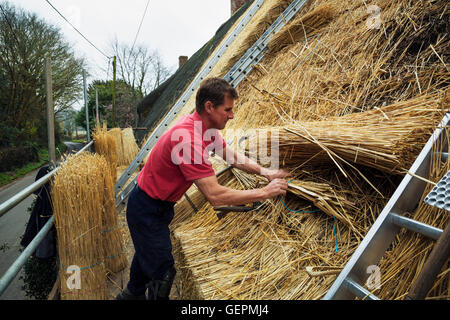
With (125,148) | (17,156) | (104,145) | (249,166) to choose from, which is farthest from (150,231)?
(17,156)

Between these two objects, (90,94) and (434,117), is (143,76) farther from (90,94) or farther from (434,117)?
(434,117)

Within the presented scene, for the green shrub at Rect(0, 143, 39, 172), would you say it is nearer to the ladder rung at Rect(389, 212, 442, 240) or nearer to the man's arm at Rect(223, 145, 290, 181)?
the man's arm at Rect(223, 145, 290, 181)

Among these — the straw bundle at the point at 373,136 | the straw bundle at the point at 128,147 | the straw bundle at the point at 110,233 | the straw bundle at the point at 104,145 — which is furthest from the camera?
the straw bundle at the point at 128,147

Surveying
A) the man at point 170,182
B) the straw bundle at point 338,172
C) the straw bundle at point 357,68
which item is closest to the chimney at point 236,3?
the straw bundle at point 357,68

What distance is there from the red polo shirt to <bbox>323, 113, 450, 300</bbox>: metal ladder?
2.66ft

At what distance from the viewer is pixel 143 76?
2641cm

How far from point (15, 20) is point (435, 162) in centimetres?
1514

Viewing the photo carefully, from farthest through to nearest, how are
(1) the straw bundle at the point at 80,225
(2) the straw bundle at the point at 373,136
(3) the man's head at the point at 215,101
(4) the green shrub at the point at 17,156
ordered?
(4) the green shrub at the point at 17,156 < (1) the straw bundle at the point at 80,225 < (3) the man's head at the point at 215,101 < (2) the straw bundle at the point at 373,136

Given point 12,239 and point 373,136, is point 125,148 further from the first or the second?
point 373,136

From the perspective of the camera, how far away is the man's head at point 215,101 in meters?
1.59

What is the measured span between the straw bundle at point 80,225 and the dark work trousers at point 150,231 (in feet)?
1.45

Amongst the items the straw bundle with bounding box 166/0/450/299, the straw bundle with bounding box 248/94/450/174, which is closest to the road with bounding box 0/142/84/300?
the straw bundle with bounding box 166/0/450/299

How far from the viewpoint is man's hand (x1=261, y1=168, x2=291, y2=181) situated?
5.65 feet

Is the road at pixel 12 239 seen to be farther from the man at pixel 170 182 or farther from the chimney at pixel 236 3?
the chimney at pixel 236 3
